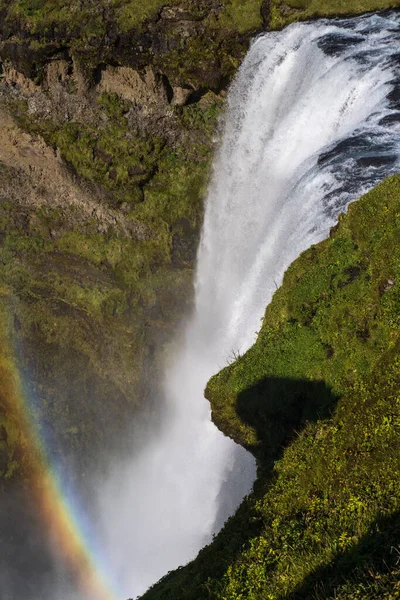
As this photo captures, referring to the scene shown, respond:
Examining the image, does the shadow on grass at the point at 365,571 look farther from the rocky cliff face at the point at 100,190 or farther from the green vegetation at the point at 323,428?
the rocky cliff face at the point at 100,190

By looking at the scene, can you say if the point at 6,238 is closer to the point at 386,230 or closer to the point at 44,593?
the point at 44,593

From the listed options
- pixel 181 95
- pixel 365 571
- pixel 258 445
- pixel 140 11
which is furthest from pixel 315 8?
pixel 365 571

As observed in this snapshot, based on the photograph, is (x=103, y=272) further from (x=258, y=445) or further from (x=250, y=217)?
(x=258, y=445)

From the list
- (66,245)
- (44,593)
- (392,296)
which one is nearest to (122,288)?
(66,245)

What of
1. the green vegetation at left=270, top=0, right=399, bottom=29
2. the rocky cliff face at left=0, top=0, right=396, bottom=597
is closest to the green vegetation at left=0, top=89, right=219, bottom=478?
the rocky cliff face at left=0, top=0, right=396, bottom=597

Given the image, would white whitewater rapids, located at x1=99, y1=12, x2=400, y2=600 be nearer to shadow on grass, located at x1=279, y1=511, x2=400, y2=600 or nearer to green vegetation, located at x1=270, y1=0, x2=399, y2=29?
green vegetation, located at x1=270, y1=0, x2=399, y2=29
